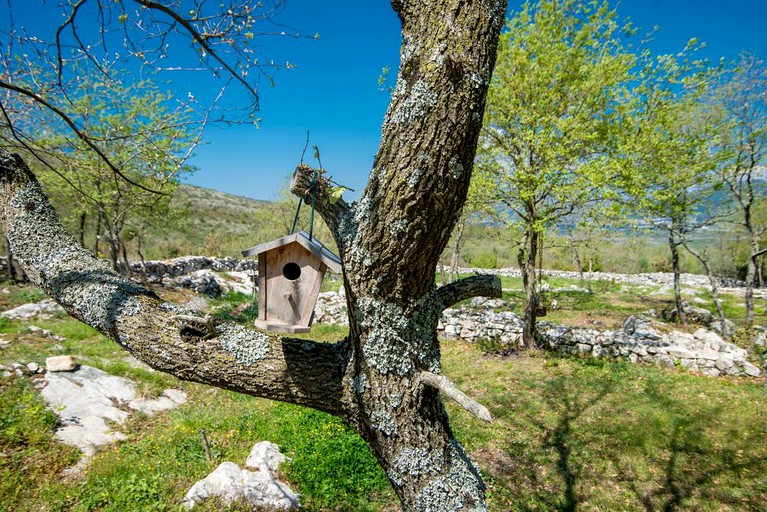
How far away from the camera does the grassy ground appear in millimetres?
4062

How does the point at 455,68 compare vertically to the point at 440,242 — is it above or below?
above

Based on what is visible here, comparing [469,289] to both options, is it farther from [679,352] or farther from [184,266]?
[184,266]

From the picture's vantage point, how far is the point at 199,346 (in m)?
1.87

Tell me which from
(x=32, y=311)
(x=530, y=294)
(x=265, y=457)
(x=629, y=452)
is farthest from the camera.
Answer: (x=32, y=311)

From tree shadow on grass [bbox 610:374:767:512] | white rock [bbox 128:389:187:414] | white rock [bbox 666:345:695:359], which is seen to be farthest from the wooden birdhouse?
white rock [bbox 666:345:695:359]

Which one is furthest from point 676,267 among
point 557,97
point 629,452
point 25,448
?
point 25,448

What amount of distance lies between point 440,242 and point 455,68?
676 millimetres

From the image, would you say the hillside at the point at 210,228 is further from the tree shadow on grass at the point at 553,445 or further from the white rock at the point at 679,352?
the white rock at the point at 679,352

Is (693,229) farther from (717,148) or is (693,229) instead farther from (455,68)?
(455,68)

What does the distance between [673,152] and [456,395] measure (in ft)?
35.3

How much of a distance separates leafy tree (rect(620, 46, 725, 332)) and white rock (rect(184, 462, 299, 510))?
296 inches

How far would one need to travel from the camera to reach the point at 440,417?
1.87 m

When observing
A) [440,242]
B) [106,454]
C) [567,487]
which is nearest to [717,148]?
[567,487]

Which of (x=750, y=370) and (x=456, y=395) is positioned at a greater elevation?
(x=456, y=395)
